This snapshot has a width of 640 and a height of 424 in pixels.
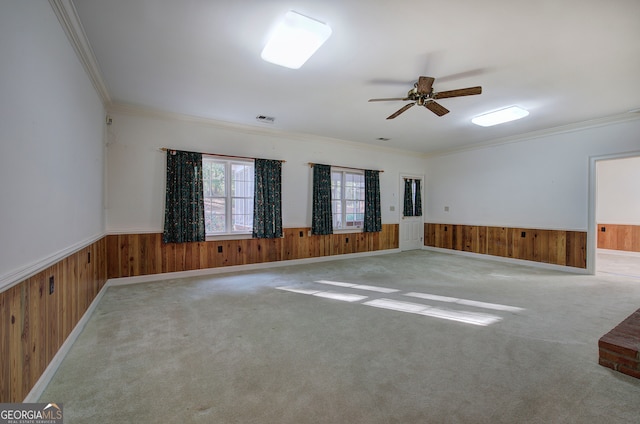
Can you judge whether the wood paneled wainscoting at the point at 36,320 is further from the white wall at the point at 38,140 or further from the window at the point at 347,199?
the window at the point at 347,199

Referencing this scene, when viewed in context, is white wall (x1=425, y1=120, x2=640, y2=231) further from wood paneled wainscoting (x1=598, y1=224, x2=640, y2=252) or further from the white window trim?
the white window trim

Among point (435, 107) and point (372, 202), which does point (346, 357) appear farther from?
point (372, 202)

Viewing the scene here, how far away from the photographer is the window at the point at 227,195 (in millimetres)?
4852

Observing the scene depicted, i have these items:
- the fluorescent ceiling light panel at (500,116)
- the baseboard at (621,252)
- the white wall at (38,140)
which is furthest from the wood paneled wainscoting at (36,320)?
the baseboard at (621,252)

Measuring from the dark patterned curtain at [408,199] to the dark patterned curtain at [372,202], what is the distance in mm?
1083

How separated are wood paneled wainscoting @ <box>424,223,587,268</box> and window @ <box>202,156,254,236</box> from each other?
5.16m

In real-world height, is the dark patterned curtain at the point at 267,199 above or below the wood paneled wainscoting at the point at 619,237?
above

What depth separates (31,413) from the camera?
1480mm

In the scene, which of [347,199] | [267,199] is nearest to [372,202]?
[347,199]

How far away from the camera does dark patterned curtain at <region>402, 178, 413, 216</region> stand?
7488mm

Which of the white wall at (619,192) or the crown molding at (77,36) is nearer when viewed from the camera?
the crown molding at (77,36)

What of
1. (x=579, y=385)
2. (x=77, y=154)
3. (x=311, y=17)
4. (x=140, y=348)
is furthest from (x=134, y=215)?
(x=579, y=385)

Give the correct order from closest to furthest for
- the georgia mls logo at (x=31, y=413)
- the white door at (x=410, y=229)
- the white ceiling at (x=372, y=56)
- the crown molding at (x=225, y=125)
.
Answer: the georgia mls logo at (x=31, y=413) → the white ceiling at (x=372, y=56) → the crown molding at (x=225, y=125) → the white door at (x=410, y=229)

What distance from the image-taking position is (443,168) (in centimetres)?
737
